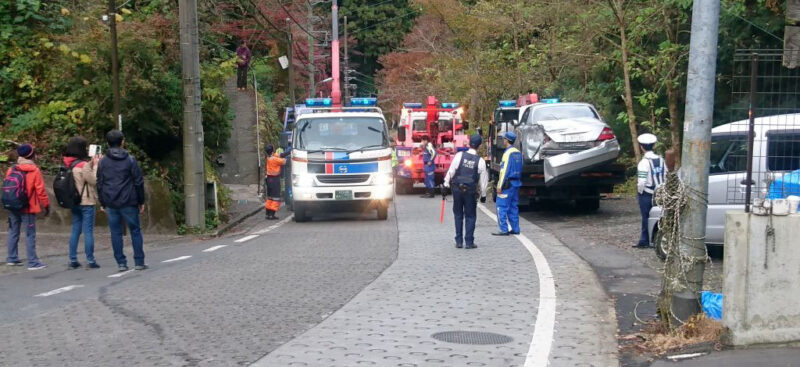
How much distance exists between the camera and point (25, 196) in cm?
1169

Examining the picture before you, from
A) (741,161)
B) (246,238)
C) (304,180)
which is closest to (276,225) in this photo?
(304,180)

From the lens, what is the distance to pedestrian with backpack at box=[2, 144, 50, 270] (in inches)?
456

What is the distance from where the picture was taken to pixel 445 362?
6484 millimetres

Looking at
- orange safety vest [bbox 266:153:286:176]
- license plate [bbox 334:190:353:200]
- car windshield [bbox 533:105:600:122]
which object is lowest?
license plate [bbox 334:190:353:200]

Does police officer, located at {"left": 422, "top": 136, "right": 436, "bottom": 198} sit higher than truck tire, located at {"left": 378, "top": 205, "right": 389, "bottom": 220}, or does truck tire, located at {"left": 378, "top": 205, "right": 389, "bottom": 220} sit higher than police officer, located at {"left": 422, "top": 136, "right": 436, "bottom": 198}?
police officer, located at {"left": 422, "top": 136, "right": 436, "bottom": 198}

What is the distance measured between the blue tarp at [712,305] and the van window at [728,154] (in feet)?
12.1

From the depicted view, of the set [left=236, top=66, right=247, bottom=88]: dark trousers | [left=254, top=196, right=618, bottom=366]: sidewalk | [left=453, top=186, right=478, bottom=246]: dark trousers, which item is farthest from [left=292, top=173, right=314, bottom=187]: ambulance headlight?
[left=236, top=66, right=247, bottom=88]: dark trousers

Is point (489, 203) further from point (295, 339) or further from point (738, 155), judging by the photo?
point (295, 339)

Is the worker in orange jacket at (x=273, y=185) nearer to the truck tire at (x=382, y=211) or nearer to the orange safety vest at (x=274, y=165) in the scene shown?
the orange safety vest at (x=274, y=165)

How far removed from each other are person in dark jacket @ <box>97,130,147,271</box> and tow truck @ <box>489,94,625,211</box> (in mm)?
9231

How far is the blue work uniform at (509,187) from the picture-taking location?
14.4 m

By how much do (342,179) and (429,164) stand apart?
873cm

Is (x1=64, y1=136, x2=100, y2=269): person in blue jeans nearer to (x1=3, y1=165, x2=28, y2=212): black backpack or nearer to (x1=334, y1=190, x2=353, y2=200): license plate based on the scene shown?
(x1=3, y1=165, x2=28, y2=212): black backpack

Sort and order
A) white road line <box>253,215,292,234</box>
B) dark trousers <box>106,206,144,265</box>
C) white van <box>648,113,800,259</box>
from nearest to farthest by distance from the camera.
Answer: white van <box>648,113,800,259</box> → dark trousers <box>106,206,144,265</box> → white road line <box>253,215,292,234</box>
